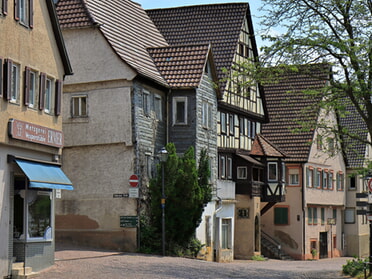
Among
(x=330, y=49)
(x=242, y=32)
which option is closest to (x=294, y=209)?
(x=242, y=32)

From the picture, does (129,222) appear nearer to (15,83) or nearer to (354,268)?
(354,268)

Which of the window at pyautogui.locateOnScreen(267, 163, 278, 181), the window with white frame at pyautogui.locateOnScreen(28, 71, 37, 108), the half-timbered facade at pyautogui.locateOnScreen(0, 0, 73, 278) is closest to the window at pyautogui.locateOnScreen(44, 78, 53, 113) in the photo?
the half-timbered facade at pyautogui.locateOnScreen(0, 0, 73, 278)

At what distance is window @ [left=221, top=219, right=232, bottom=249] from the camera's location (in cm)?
4304

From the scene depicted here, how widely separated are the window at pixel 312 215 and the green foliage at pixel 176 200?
2196 centimetres

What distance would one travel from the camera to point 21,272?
75.8 feet

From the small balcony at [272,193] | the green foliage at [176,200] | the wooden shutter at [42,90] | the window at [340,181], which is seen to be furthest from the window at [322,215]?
the wooden shutter at [42,90]

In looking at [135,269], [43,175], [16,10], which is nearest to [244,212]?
[135,269]

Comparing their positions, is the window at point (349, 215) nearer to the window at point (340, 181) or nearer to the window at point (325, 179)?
the window at point (340, 181)

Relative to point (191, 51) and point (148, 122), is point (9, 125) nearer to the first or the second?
point (148, 122)

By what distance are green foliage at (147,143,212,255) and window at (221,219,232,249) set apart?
838 cm

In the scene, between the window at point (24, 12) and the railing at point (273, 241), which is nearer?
the window at point (24, 12)

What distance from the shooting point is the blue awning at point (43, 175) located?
2364 centimetres

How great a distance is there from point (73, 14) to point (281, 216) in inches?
939

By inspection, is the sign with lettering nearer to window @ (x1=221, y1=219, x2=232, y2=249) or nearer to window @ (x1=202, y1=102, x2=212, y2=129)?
window @ (x1=202, y1=102, x2=212, y2=129)
